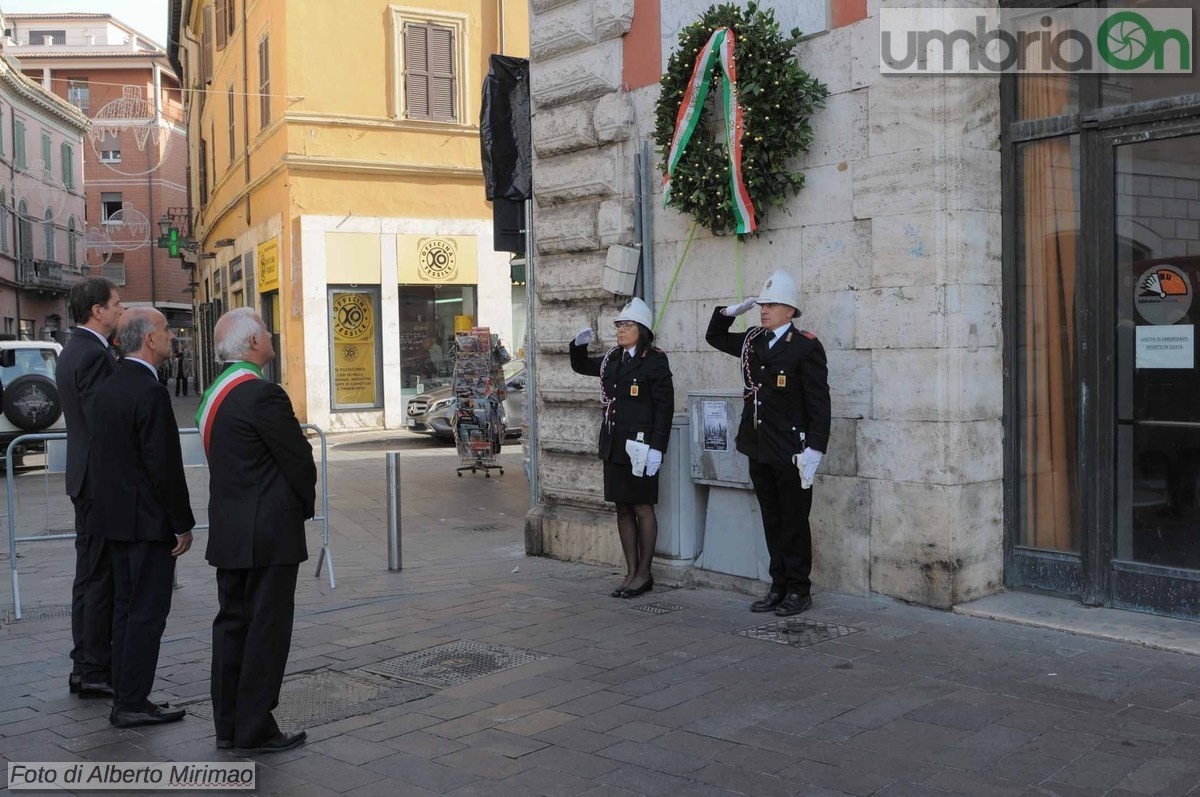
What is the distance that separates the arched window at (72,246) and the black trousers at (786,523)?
52.8 meters

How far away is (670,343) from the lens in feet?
26.8

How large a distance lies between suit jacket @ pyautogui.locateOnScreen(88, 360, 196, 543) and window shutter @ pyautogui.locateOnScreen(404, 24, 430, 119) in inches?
740

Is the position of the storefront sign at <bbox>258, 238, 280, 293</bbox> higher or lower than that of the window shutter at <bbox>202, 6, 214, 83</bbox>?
lower

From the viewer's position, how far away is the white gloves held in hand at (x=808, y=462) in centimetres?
642

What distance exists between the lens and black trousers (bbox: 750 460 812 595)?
665 centimetres

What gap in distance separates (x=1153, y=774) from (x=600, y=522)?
4.77m

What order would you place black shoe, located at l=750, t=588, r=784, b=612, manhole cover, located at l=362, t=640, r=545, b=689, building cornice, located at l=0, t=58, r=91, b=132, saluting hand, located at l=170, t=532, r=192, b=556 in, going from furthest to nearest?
building cornice, located at l=0, t=58, r=91, b=132 < black shoe, located at l=750, t=588, r=784, b=612 < manhole cover, located at l=362, t=640, r=545, b=689 < saluting hand, located at l=170, t=532, r=192, b=556

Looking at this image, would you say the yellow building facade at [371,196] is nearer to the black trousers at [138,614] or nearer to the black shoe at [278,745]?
the black trousers at [138,614]

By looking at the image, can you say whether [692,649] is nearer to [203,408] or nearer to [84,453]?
[203,408]

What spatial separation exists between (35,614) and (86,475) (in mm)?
2614

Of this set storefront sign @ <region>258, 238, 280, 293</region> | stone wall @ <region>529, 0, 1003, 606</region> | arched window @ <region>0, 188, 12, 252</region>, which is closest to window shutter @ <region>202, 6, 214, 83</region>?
storefront sign @ <region>258, 238, 280, 293</region>


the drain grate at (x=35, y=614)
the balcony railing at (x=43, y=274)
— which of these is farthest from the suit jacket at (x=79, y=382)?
the balcony railing at (x=43, y=274)

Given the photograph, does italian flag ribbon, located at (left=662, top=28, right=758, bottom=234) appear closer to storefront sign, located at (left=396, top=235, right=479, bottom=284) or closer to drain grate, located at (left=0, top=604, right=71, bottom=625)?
drain grate, located at (left=0, top=604, right=71, bottom=625)

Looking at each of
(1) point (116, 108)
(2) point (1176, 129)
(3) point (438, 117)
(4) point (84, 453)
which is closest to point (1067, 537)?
(2) point (1176, 129)
